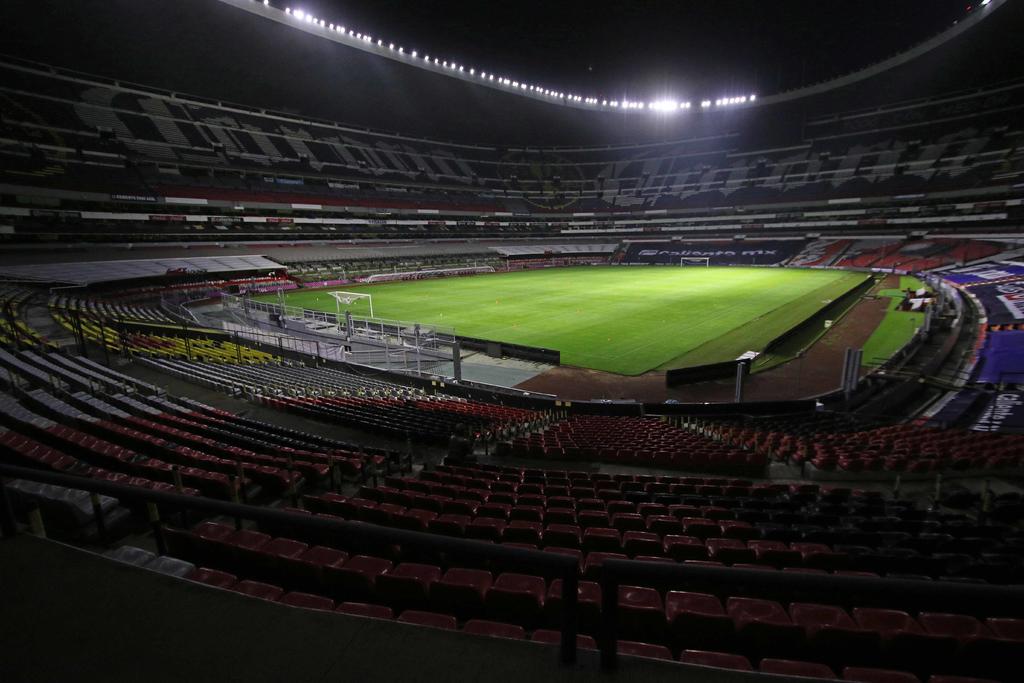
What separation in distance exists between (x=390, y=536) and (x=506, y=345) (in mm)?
21532

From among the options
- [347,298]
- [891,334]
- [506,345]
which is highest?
[347,298]

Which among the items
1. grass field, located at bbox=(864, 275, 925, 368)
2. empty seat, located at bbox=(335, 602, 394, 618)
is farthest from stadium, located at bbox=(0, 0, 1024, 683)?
grass field, located at bbox=(864, 275, 925, 368)

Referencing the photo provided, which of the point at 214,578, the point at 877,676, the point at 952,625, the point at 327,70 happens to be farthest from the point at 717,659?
the point at 327,70

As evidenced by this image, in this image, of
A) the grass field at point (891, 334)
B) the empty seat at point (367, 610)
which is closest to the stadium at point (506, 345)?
the empty seat at point (367, 610)

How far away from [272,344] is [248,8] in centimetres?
3571

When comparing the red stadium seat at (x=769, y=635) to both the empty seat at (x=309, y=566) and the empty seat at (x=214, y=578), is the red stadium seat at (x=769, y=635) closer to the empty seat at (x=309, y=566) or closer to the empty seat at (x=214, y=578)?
the empty seat at (x=309, y=566)

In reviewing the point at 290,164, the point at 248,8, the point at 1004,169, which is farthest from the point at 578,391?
the point at 1004,169

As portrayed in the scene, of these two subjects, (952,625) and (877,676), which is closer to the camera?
(877,676)

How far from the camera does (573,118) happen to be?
3275 inches

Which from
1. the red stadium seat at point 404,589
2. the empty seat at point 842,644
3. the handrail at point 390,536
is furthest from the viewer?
the red stadium seat at point 404,589

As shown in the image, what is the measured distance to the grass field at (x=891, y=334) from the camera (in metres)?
22.3

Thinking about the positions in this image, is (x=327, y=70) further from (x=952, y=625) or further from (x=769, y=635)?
(x=952, y=625)

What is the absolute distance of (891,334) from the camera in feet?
84.1

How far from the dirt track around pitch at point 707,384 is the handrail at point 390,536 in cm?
1681
